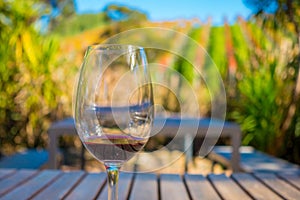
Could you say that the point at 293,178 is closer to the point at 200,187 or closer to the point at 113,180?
the point at 200,187

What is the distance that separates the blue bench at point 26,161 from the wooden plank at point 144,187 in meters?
1.69

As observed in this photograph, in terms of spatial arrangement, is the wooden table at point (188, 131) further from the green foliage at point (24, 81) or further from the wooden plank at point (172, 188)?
the wooden plank at point (172, 188)

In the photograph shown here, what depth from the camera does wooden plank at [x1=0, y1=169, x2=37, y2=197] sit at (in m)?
0.98

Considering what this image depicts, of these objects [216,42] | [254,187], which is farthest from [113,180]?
[216,42]

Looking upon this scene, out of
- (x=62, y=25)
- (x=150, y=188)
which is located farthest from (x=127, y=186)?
(x=62, y=25)

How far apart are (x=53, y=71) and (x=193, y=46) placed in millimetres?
2818

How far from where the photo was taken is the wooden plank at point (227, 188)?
0.92 meters

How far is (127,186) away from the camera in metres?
1.00

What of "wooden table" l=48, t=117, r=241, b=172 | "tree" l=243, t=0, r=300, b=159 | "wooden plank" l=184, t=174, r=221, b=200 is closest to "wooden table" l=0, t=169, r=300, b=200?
"wooden plank" l=184, t=174, r=221, b=200

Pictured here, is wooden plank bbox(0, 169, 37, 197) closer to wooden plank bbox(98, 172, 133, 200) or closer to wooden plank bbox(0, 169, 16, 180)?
wooden plank bbox(0, 169, 16, 180)

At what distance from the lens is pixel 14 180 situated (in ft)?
3.50

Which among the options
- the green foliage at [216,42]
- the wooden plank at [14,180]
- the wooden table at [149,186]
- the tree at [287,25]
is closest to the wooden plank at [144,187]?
the wooden table at [149,186]

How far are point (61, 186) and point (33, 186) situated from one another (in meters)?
0.06

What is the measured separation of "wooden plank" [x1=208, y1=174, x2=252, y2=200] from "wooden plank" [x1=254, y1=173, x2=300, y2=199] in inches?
3.1
